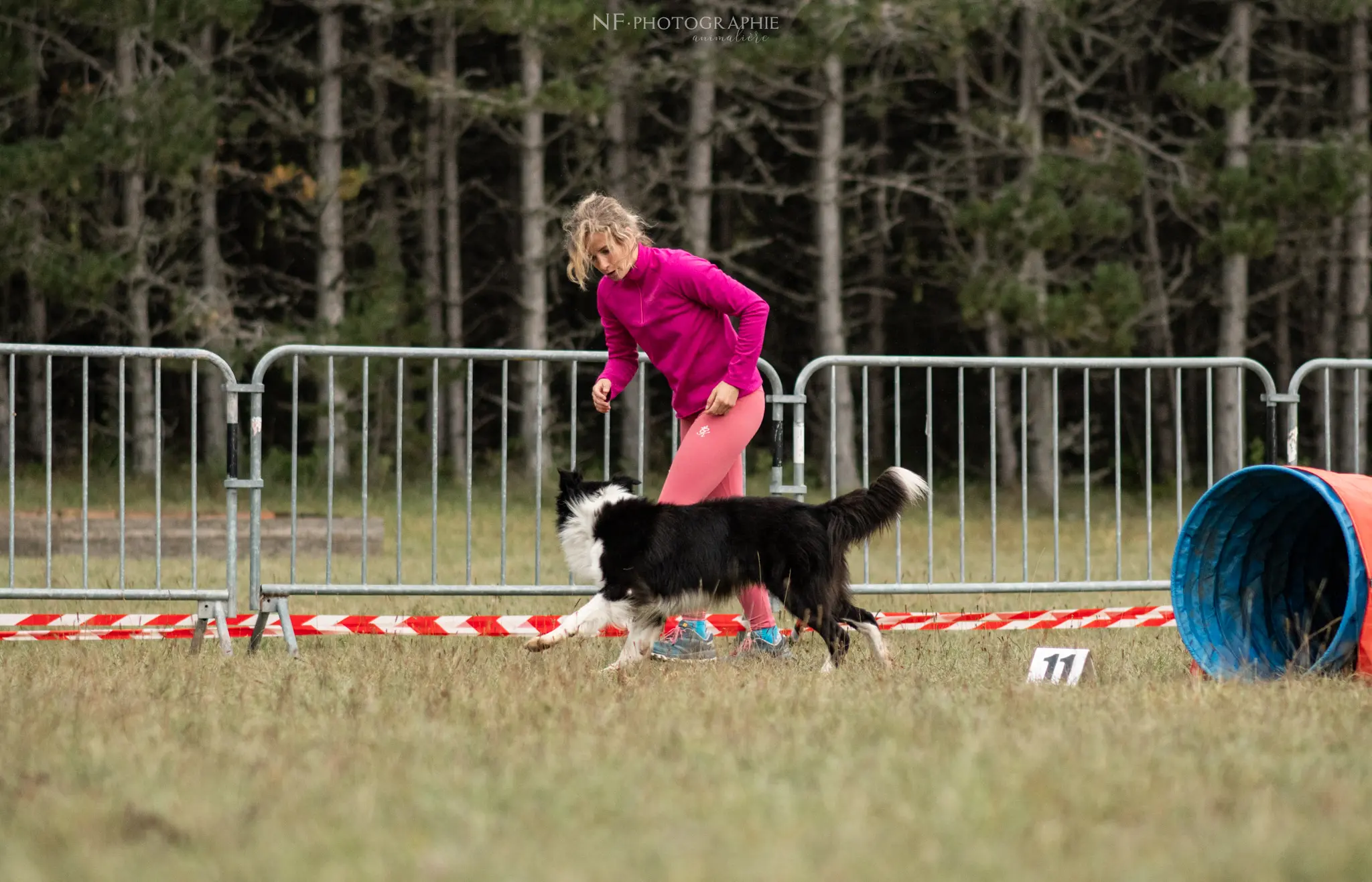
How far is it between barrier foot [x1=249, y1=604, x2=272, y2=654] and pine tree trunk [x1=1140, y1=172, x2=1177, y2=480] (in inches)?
648

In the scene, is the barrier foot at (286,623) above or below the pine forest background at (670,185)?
below

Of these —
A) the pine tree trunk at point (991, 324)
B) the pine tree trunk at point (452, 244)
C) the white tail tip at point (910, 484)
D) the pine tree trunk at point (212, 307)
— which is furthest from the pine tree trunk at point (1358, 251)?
the white tail tip at point (910, 484)

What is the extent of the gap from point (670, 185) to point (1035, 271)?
5.10 m

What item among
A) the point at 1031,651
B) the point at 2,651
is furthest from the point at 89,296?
the point at 1031,651

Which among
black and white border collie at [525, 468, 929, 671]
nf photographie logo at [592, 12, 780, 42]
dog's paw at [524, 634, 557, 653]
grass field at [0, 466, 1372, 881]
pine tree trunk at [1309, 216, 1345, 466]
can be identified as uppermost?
nf photographie logo at [592, 12, 780, 42]

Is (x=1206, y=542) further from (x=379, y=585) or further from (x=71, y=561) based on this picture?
(x=71, y=561)

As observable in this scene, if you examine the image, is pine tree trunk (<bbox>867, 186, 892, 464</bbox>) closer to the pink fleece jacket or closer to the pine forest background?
the pine forest background

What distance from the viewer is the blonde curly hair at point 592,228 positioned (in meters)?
6.37

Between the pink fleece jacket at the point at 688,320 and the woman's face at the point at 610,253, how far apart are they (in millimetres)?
56

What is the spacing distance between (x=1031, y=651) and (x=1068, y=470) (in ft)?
63.6

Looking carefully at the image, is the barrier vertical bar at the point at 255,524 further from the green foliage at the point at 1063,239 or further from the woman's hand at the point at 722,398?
the green foliage at the point at 1063,239

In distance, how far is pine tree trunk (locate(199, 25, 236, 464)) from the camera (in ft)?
64.6

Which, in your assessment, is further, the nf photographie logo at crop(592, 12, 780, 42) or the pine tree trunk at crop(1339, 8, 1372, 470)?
the pine tree trunk at crop(1339, 8, 1372, 470)

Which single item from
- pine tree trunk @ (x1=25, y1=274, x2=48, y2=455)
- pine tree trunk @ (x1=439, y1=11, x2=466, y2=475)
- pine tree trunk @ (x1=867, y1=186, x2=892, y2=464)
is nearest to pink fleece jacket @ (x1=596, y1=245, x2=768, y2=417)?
pine tree trunk @ (x1=439, y1=11, x2=466, y2=475)
